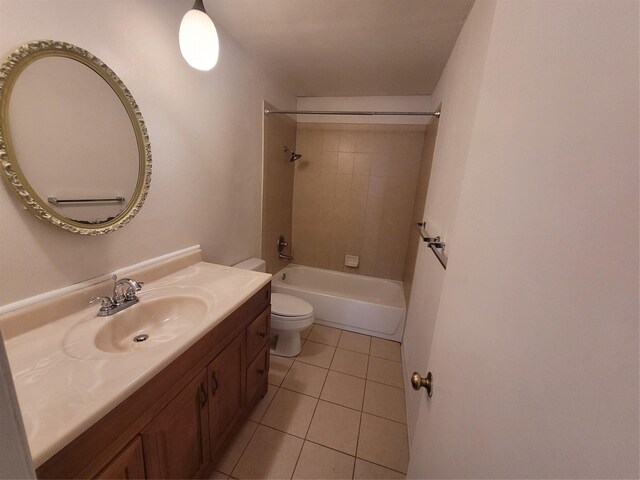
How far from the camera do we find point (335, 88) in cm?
241

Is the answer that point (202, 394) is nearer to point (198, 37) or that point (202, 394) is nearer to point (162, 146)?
point (162, 146)

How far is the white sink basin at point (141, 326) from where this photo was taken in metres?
0.81

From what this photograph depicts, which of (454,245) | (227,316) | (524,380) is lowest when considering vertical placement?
(227,316)

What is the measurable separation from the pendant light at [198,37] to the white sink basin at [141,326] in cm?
107

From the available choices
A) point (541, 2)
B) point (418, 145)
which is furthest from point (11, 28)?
point (418, 145)

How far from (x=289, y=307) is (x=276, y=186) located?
1198mm

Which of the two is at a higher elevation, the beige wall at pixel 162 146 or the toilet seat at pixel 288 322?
the beige wall at pixel 162 146

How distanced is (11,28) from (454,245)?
1.41 m

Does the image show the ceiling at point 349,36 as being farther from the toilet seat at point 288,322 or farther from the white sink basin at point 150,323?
the toilet seat at point 288,322

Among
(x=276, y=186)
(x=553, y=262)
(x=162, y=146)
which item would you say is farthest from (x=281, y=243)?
(x=553, y=262)

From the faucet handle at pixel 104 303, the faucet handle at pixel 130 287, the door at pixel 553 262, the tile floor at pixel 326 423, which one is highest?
the door at pixel 553 262

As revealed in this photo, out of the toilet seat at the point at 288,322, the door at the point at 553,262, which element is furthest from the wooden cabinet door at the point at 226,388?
the door at the point at 553,262

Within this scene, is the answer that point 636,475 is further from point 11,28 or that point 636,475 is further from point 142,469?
point 11,28

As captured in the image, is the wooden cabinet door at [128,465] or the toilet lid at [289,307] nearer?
the wooden cabinet door at [128,465]
